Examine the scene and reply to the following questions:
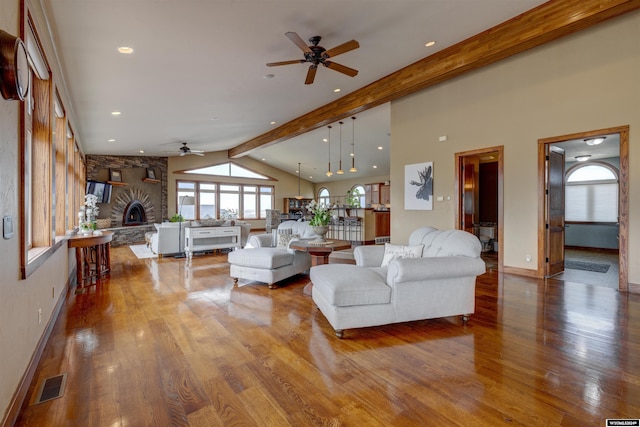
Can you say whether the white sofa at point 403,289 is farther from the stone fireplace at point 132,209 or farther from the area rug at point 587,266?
the stone fireplace at point 132,209

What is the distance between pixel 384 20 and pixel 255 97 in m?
3.12

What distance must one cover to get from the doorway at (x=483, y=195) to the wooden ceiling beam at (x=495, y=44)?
1470 mm

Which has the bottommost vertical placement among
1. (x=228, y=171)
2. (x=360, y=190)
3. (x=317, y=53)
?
(x=360, y=190)

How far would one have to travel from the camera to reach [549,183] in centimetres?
471

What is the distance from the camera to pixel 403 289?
8.82 feet

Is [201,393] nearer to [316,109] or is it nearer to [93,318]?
[93,318]

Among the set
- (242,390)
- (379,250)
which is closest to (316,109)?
(379,250)

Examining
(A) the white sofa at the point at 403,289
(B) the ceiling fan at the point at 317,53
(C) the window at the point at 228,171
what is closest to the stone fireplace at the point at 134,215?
(C) the window at the point at 228,171

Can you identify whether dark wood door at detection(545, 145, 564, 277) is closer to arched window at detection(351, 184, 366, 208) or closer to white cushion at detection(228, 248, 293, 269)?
white cushion at detection(228, 248, 293, 269)

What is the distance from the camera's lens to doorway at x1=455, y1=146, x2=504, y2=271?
5.18 meters

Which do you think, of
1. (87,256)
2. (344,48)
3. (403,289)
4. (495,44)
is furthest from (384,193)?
Answer: (403,289)

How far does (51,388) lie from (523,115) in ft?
20.4

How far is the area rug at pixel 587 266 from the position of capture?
5.31 metres

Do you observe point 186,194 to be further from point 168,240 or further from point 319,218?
point 319,218
